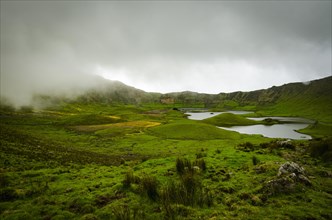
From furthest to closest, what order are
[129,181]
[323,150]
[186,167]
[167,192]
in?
1. [323,150]
2. [186,167]
3. [129,181]
4. [167,192]

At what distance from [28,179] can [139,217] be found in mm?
16300

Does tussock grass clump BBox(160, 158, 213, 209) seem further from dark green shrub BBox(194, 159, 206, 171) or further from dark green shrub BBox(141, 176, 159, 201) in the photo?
dark green shrub BBox(194, 159, 206, 171)

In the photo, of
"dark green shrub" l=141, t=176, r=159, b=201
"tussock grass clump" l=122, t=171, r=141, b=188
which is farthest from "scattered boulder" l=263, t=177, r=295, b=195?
"tussock grass clump" l=122, t=171, r=141, b=188

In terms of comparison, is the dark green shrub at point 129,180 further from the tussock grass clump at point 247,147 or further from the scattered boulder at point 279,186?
the tussock grass clump at point 247,147

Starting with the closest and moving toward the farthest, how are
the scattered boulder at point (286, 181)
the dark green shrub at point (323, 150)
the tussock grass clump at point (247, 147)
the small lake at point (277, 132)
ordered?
the scattered boulder at point (286, 181)
the dark green shrub at point (323, 150)
the tussock grass clump at point (247, 147)
the small lake at point (277, 132)

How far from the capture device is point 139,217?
15.1 metres

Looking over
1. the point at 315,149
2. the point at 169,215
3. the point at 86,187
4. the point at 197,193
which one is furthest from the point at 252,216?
the point at 315,149

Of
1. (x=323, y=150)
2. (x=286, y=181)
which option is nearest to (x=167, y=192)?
(x=286, y=181)

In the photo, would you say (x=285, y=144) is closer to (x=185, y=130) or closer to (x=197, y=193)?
(x=197, y=193)

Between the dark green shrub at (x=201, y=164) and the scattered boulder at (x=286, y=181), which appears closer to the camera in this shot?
the scattered boulder at (x=286, y=181)

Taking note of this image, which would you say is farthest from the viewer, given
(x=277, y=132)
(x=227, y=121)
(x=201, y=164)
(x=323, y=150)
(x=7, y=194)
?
(x=227, y=121)

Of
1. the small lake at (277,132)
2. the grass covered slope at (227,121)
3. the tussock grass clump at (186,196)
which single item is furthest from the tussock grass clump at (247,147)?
the grass covered slope at (227,121)

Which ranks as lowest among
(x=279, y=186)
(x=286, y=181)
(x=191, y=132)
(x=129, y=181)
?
(x=191, y=132)

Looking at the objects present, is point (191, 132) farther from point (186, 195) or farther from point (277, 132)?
point (186, 195)
